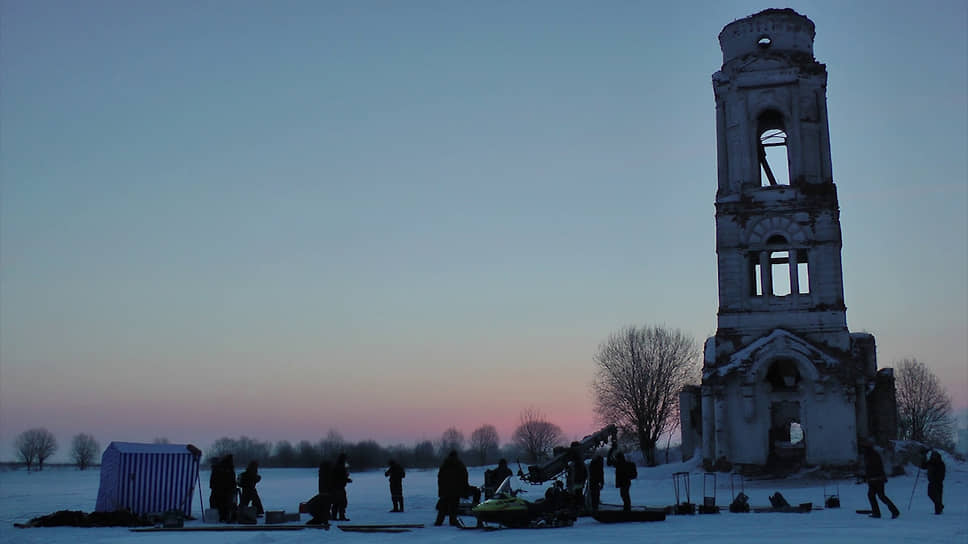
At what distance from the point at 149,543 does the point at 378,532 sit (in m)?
4.75

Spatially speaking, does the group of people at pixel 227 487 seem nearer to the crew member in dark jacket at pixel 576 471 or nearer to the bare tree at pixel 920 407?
the crew member in dark jacket at pixel 576 471

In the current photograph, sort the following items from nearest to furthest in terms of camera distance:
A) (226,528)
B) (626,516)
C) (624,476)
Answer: (226,528)
(626,516)
(624,476)

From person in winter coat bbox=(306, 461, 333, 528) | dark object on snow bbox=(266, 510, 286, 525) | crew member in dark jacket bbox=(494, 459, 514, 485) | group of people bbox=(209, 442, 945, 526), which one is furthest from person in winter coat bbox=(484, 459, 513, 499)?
dark object on snow bbox=(266, 510, 286, 525)

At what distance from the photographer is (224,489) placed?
77.3 ft

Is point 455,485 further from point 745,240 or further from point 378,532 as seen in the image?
point 745,240

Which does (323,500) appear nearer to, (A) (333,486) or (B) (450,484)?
(A) (333,486)

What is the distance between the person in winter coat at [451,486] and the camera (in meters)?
22.9

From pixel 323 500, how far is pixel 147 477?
5.13m

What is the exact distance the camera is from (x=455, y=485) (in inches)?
903

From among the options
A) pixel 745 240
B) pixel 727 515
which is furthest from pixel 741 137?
pixel 727 515

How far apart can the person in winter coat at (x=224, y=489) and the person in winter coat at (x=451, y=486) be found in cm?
488

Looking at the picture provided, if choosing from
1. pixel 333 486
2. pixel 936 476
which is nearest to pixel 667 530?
pixel 936 476

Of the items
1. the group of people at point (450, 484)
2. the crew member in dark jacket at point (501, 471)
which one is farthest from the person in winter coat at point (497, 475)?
the group of people at point (450, 484)

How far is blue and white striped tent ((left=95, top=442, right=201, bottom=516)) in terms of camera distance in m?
24.7
